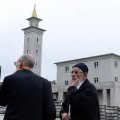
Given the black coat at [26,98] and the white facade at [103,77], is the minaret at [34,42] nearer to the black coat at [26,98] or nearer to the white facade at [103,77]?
the white facade at [103,77]

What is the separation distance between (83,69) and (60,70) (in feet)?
221

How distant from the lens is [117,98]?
60.6 m

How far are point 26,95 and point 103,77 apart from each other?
61.0 m

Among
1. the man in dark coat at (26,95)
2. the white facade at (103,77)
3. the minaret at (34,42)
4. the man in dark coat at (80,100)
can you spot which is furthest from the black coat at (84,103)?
the minaret at (34,42)

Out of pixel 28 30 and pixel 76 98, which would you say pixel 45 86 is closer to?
pixel 76 98

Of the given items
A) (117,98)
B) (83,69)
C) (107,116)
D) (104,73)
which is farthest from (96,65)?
(83,69)

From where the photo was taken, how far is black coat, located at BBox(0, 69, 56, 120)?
163 inches

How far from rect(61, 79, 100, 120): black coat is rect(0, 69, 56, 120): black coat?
2.27ft

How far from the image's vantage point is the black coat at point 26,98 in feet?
13.5

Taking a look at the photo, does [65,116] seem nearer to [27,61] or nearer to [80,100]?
[80,100]


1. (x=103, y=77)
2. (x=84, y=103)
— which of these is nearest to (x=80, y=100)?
(x=84, y=103)

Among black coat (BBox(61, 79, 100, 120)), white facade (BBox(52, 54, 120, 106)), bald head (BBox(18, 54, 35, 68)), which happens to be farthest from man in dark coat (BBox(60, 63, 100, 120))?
white facade (BBox(52, 54, 120, 106))

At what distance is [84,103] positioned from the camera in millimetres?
4906

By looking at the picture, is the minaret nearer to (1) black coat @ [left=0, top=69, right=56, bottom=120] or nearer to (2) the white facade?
(2) the white facade
